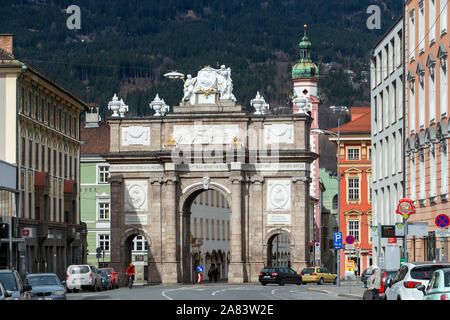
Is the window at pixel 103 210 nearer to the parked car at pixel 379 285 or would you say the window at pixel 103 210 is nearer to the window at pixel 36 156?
the window at pixel 36 156

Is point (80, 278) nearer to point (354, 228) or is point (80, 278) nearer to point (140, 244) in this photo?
point (140, 244)

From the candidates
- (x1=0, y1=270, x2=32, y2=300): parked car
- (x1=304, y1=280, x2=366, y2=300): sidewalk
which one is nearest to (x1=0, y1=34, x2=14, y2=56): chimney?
(x1=304, y1=280, x2=366, y2=300): sidewalk

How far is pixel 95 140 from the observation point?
114 metres

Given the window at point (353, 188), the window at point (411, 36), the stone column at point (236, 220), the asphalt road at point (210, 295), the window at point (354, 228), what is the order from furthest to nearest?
1. the window at point (353, 188)
2. the window at point (354, 228)
3. the stone column at point (236, 220)
4. the window at point (411, 36)
5. the asphalt road at point (210, 295)

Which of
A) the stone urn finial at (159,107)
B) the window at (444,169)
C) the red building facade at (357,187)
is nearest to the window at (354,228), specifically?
the red building facade at (357,187)

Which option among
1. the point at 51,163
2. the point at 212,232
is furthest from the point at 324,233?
the point at 51,163

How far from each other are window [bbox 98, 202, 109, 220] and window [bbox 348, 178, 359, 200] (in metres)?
24.8

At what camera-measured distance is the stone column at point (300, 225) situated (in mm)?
86438

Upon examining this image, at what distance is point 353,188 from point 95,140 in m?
27.0

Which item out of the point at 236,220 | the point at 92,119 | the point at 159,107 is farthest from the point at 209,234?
the point at 236,220

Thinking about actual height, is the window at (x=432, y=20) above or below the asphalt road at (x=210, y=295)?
above

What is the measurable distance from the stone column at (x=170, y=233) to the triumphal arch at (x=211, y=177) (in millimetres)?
79

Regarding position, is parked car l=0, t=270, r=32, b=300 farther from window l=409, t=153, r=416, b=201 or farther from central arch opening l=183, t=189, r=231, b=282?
central arch opening l=183, t=189, r=231, b=282
